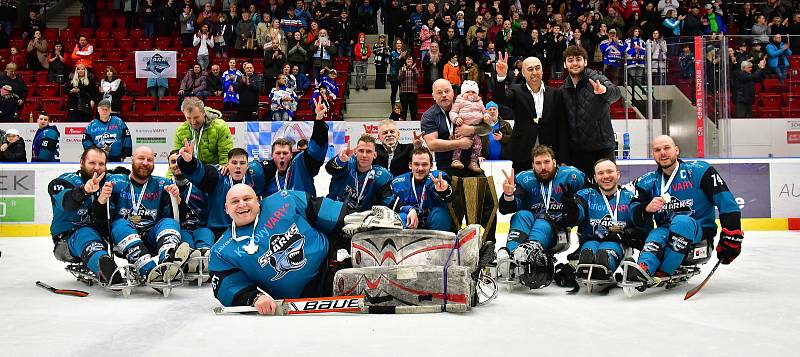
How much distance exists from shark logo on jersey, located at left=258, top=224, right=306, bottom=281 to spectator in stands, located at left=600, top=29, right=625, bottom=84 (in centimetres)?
802

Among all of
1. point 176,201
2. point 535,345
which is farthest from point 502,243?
point 535,345

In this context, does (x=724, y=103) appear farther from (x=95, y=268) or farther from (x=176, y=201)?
(x=95, y=268)

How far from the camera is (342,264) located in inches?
211

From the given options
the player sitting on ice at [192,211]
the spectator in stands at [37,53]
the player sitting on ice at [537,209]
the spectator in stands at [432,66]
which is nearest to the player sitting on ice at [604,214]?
the player sitting on ice at [537,209]

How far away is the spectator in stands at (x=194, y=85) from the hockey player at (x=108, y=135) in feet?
12.2

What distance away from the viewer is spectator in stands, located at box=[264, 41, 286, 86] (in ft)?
44.9

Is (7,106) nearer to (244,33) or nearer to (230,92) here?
(230,92)

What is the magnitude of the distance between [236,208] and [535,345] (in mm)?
1829

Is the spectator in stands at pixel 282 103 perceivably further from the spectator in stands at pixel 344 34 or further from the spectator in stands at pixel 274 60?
the spectator in stands at pixel 344 34

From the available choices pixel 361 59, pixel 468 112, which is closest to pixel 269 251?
pixel 468 112

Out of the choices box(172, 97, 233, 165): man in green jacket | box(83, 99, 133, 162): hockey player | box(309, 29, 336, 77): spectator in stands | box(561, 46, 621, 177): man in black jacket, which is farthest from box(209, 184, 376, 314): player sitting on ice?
box(309, 29, 336, 77): spectator in stands

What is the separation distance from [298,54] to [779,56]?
694cm

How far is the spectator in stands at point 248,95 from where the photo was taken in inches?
503

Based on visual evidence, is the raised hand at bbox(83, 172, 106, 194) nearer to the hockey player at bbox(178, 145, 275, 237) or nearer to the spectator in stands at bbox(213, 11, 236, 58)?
the hockey player at bbox(178, 145, 275, 237)
